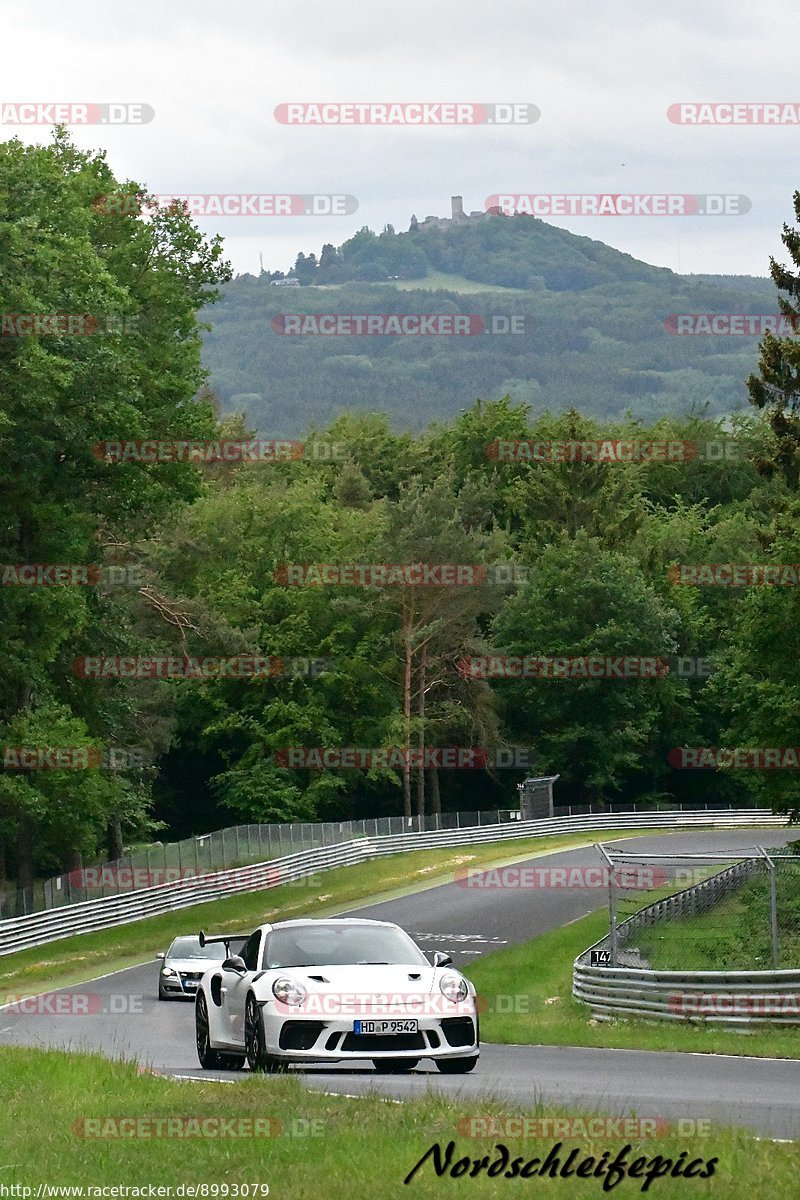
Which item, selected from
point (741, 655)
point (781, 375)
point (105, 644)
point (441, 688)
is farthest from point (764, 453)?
point (441, 688)

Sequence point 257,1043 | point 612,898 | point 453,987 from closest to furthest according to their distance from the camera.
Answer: point 453,987, point 257,1043, point 612,898

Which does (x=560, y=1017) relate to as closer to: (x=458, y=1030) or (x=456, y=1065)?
(x=456, y=1065)

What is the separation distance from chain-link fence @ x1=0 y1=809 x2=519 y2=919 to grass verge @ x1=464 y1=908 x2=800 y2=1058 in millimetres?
11819

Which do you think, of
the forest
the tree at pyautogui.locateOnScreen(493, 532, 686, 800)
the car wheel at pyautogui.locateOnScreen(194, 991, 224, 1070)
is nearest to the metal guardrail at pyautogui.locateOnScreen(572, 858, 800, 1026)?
the car wheel at pyautogui.locateOnScreen(194, 991, 224, 1070)

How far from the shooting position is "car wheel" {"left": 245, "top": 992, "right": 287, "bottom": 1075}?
46.2 ft

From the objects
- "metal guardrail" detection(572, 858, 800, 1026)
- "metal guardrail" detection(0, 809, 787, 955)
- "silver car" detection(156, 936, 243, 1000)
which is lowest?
"metal guardrail" detection(0, 809, 787, 955)

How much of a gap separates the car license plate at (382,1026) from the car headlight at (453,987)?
413 millimetres

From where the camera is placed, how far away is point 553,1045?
807 inches

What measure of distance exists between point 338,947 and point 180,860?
34510 mm

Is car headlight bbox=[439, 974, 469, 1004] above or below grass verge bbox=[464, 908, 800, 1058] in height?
above

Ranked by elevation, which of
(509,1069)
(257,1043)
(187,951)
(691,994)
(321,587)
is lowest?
(187,951)

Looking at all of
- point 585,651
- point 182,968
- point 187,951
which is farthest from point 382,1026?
point 585,651

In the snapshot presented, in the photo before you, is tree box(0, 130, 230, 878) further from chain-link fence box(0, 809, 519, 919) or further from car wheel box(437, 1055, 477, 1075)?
car wheel box(437, 1055, 477, 1075)

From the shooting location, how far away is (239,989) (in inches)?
582
